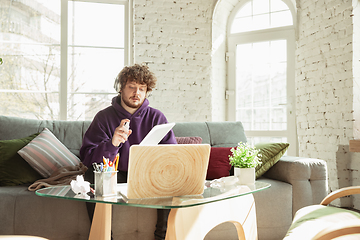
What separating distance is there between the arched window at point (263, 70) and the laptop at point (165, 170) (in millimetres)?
3342

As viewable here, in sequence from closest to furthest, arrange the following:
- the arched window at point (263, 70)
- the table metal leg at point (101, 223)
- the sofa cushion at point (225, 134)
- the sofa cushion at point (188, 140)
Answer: the table metal leg at point (101, 223), the sofa cushion at point (188, 140), the sofa cushion at point (225, 134), the arched window at point (263, 70)

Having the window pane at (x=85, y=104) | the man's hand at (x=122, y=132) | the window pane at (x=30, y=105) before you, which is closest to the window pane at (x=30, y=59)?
the window pane at (x=30, y=105)

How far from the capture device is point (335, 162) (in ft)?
11.7

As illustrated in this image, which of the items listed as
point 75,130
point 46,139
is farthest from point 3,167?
point 75,130

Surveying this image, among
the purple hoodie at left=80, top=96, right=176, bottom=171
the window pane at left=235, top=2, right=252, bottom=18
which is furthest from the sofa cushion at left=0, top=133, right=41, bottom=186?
the window pane at left=235, top=2, right=252, bottom=18

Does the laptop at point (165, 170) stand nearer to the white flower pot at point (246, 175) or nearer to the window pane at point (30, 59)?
the white flower pot at point (246, 175)

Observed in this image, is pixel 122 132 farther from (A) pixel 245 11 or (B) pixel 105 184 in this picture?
(A) pixel 245 11

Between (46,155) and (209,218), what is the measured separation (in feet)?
4.43

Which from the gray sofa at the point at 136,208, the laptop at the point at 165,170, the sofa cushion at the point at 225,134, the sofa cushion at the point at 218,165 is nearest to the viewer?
the laptop at the point at 165,170

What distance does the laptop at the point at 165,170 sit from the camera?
1162 millimetres

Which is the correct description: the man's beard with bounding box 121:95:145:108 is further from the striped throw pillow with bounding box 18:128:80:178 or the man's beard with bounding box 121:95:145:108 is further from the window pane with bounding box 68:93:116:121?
the window pane with bounding box 68:93:116:121

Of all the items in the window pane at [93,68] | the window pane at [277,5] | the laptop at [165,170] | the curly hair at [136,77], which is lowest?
the laptop at [165,170]

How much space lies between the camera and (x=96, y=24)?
432 centimetres

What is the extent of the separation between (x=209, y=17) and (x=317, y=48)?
1536mm
